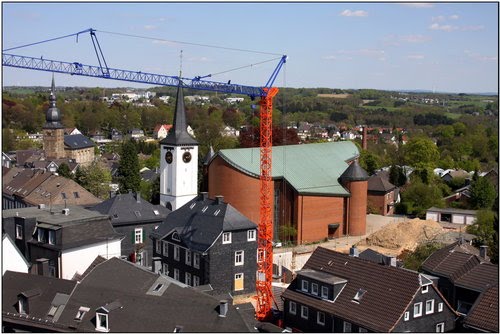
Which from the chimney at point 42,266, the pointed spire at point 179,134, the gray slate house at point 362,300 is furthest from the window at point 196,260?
the pointed spire at point 179,134

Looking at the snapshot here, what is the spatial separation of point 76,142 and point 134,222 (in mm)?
58172

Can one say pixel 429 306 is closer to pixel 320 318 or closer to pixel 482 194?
pixel 320 318

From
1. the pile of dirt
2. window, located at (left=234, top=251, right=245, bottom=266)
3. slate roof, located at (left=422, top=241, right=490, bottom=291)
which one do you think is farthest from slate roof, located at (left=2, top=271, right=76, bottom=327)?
the pile of dirt

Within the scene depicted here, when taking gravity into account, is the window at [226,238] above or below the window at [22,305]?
above

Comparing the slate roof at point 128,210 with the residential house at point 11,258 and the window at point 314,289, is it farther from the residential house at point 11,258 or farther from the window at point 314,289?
the window at point 314,289

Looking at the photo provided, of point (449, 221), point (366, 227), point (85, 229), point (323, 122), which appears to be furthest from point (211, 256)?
point (323, 122)

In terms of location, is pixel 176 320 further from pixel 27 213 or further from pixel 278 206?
pixel 278 206

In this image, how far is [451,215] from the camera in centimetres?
5669

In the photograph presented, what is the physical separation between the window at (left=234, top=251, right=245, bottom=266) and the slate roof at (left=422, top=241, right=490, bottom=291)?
375 inches

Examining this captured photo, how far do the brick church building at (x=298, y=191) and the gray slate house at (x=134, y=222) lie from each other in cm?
940

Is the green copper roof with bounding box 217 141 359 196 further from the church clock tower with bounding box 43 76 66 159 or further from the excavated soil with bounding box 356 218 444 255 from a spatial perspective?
the church clock tower with bounding box 43 76 66 159

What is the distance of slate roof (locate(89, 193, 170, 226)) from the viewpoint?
39.2 m

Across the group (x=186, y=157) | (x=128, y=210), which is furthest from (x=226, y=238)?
(x=186, y=157)

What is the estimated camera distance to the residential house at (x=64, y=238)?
3156 centimetres
